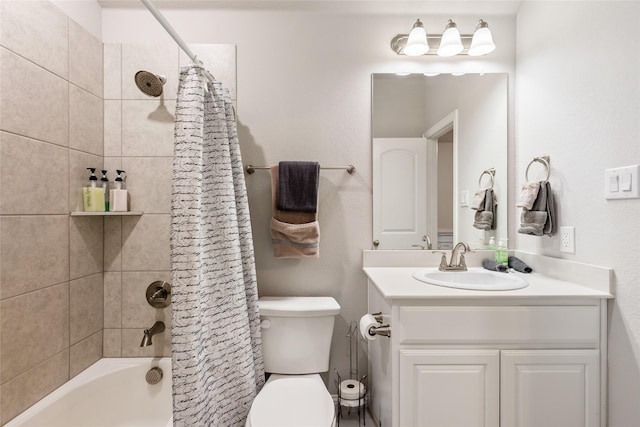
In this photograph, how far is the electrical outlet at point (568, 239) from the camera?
4.61ft

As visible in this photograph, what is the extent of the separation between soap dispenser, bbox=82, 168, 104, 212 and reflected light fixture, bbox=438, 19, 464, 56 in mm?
1932

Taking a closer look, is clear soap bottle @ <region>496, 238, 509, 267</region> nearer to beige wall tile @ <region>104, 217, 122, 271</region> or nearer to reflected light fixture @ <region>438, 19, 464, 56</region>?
reflected light fixture @ <region>438, 19, 464, 56</region>

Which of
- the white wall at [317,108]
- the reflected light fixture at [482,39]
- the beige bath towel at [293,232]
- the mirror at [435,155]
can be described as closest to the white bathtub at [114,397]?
the white wall at [317,108]

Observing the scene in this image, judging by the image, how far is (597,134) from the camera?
127 centimetres

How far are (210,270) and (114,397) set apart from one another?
949 millimetres

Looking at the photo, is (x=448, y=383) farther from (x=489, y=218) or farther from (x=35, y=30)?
(x=35, y=30)

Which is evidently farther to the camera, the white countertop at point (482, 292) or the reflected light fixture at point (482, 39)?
the reflected light fixture at point (482, 39)

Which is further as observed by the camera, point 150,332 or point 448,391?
point 150,332

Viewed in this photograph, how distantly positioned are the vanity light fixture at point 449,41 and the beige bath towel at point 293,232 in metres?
1.00

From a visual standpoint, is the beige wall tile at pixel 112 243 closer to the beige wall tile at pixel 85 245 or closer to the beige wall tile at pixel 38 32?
the beige wall tile at pixel 85 245

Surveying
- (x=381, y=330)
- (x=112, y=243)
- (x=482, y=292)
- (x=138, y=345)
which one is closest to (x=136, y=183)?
(x=112, y=243)

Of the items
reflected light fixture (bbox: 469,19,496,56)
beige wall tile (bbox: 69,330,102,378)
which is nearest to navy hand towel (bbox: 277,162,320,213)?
reflected light fixture (bbox: 469,19,496,56)

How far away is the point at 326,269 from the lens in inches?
72.6

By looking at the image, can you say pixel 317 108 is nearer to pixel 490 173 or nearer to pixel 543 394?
pixel 490 173
